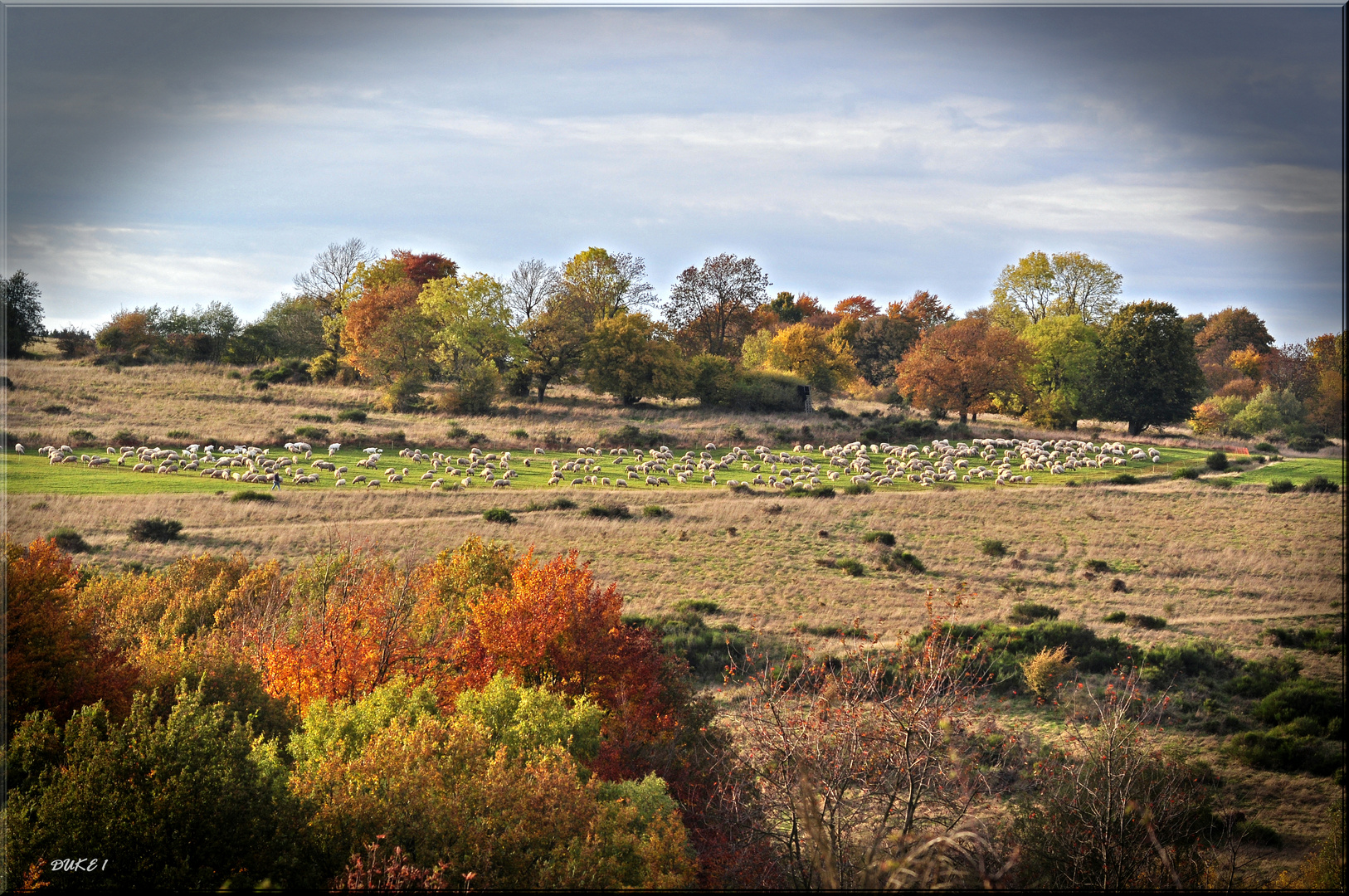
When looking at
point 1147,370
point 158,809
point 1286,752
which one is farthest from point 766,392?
point 158,809

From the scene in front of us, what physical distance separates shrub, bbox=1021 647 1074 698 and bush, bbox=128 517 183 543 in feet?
98.5

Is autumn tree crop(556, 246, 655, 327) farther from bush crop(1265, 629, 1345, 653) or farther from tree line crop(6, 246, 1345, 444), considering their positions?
bush crop(1265, 629, 1345, 653)

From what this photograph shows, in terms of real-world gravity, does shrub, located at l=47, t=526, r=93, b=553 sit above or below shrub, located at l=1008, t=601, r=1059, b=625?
above

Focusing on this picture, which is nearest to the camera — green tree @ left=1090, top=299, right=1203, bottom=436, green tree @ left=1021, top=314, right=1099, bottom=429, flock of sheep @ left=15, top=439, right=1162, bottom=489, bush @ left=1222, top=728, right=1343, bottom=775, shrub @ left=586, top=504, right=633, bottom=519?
bush @ left=1222, top=728, right=1343, bottom=775

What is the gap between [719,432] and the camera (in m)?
61.6

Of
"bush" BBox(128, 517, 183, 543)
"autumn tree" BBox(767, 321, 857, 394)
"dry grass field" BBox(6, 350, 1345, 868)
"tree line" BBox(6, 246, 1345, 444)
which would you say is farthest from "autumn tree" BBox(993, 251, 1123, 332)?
"bush" BBox(128, 517, 183, 543)

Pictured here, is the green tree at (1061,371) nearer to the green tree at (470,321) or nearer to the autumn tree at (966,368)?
the autumn tree at (966,368)

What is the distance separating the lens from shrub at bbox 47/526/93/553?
92.9 ft

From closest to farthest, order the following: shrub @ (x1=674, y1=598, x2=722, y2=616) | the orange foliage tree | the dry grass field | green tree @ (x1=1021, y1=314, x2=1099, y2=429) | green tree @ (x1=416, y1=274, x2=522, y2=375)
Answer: the orange foliage tree → the dry grass field → shrub @ (x1=674, y1=598, x2=722, y2=616) → green tree @ (x1=416, y1=274, x2=522, y2=375) → green tree @ (x1=1021, y1=314, x2=1099, y2=429)

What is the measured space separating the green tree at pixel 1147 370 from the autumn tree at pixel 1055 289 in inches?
385

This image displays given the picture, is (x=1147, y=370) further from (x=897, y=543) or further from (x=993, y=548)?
(x=897, y=543)

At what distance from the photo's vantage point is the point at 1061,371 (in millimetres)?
69438

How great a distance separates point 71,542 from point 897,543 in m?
32.1

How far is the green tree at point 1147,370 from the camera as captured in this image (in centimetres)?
6362
